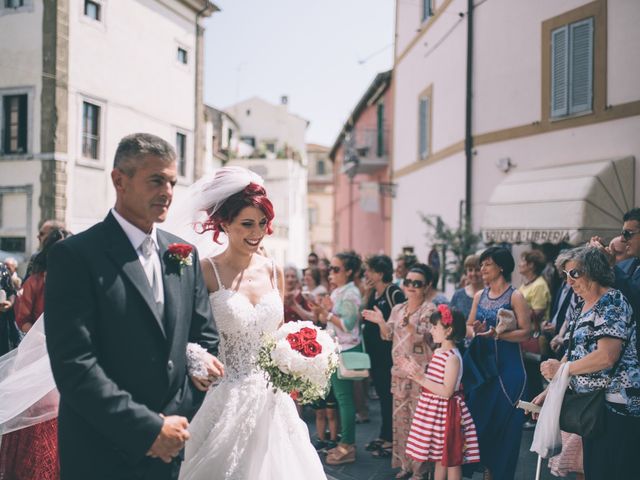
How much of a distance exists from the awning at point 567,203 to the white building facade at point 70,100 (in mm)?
9331

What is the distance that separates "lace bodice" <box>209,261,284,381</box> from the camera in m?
3.72

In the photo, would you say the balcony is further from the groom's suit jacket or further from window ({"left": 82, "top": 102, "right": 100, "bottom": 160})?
the groom's suit jacket

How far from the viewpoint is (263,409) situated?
3.61 m

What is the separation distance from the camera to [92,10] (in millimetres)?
15102

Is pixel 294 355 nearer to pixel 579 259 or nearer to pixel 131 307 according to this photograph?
pixel 131 307

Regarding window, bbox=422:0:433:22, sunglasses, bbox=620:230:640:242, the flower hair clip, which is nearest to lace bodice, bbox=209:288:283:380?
the flower hair clip

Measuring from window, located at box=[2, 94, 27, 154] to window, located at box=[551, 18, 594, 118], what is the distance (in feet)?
39.5

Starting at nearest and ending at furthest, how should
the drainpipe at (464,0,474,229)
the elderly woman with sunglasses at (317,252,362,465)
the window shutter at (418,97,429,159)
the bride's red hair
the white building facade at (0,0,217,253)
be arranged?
the bride's red hair, the elderly woman with sunglasses at (317,252,362,465), the drainpipe at (464,0,474,229), the white building facade at (0,0,217,253), the window shutter at (418,97,429,159)

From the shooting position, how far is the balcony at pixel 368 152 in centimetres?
2234

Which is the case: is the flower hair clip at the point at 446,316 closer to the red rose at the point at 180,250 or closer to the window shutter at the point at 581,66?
the red rose at the point at 180,250

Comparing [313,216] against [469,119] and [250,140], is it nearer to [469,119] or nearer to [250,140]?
[250,140]

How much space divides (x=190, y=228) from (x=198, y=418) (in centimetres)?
132

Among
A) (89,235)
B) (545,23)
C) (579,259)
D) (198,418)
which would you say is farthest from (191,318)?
(545,23)

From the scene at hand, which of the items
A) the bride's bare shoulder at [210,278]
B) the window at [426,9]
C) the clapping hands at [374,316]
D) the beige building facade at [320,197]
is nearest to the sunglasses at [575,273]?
the bride's bare shoulder at [210,278]
